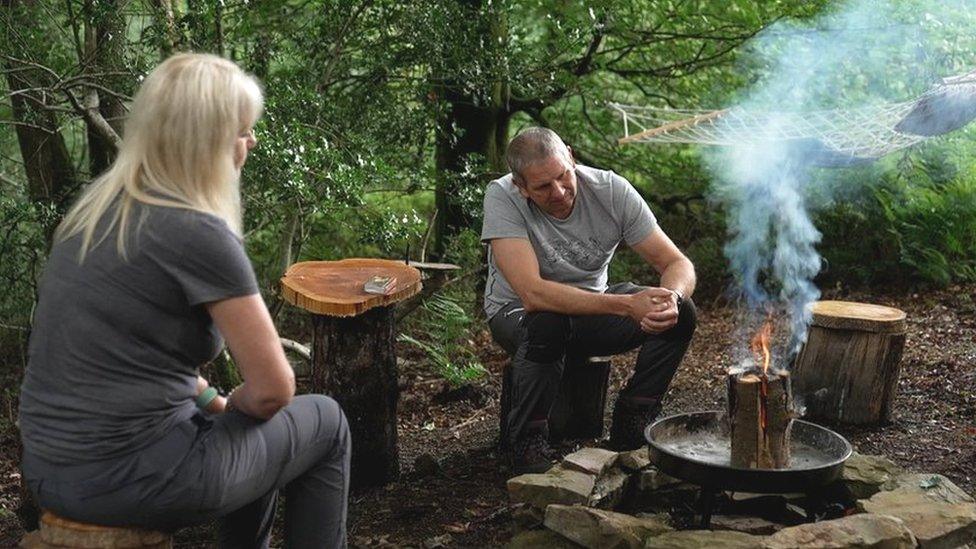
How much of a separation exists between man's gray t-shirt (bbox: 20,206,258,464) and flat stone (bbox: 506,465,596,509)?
1.48 metres

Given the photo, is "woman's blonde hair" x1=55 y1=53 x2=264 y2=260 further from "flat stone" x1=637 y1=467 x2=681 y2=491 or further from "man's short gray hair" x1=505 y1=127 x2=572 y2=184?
"flat stone" x1=637 y1=467 x2=681 y2=491

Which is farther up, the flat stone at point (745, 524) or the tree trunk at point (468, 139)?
the tree trunk at point (468, 139)

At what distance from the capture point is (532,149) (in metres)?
3.95

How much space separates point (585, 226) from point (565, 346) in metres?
0.52

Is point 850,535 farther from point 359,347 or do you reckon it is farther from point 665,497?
point 359,347

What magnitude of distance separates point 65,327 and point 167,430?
33 centimetres

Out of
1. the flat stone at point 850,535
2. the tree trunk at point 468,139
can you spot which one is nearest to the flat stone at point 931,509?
the flat stone at point 850,535

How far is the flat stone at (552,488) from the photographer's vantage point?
11.3 ft

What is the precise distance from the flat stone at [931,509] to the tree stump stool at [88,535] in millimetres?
2108

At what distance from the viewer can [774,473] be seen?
3.07 m

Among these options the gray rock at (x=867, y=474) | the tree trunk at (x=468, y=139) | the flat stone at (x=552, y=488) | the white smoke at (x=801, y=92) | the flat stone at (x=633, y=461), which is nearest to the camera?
the flat stone at (x=552, y=488)

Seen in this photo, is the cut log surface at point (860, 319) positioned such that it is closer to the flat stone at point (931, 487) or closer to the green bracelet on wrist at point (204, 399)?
the flat stone at point (931, 487)

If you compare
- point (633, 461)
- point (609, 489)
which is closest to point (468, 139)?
point (633, 461)

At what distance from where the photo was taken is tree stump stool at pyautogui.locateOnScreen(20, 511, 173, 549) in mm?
2391
